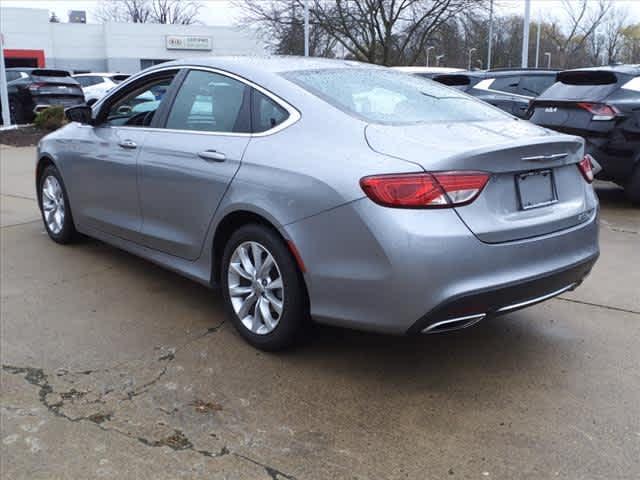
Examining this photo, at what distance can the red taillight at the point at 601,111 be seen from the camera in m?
6.92

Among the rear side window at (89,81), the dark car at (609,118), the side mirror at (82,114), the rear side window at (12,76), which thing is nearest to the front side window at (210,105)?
the side mirror at (82,114)

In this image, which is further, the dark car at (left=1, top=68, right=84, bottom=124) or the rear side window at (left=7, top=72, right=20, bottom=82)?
the rear side window at (left=7, top=72, right=20, bottom=82)

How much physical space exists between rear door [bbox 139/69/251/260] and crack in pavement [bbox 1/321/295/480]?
71cm

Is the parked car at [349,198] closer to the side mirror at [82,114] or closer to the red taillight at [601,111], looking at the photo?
the side mirror at [82,114]

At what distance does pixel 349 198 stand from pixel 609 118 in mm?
4945

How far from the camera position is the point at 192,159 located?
156 inches

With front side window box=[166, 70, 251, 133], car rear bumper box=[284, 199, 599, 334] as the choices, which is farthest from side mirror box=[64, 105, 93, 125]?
car rear bumper box=[284, 199, 599, 334]

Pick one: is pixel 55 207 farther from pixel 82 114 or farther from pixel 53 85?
pixel 53 85

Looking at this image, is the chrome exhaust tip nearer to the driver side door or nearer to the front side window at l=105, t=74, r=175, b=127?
the driver side door

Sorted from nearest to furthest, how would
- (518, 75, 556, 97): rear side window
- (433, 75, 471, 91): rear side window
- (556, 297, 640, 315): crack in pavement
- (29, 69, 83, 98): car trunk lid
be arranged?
(556, 297, 640, 315): crack in pavement, (518, 75, 556, 97): rear side window, (433, 75, 471, 91): rear side window, (29, 69, 83, 98): car trunk lid

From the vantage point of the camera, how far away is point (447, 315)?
2930mm

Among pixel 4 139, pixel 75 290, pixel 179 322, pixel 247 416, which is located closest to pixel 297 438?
pixel 247 416

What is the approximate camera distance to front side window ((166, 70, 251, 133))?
3.82 meters

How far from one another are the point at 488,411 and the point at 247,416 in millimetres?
1091
